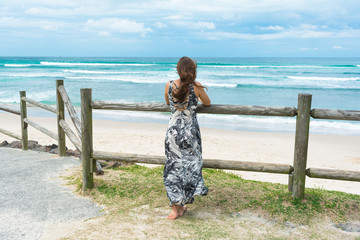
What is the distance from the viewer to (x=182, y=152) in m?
3.71

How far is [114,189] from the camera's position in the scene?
456 centimetres

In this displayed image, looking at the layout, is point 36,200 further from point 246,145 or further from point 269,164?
point 246,145

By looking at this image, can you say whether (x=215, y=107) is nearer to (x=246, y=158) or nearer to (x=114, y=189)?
(x=114, y=189)

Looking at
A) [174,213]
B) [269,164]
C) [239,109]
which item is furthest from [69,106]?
[269,164]

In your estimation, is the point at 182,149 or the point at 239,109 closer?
the point at 182,149

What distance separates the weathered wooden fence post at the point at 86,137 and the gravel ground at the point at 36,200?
0.29m

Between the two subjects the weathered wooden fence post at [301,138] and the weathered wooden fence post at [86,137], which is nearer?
the weathered wooden fence post at [301,138]

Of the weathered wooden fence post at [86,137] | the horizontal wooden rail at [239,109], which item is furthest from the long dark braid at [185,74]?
the weathered wooden fence post at [86,137]

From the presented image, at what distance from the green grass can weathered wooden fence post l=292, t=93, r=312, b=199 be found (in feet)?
0.94

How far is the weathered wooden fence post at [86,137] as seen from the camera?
4.30m

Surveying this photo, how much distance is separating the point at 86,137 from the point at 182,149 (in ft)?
4.54

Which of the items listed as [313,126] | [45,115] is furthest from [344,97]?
[45,115]

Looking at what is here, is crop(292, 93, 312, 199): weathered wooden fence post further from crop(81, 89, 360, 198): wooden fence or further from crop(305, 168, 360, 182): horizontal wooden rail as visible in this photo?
crop(305, 168, 360, 182): horizontal wooden rail

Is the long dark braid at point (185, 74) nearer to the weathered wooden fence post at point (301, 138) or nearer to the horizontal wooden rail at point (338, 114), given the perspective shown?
the weathered wooden fence post at point (301, 138)
